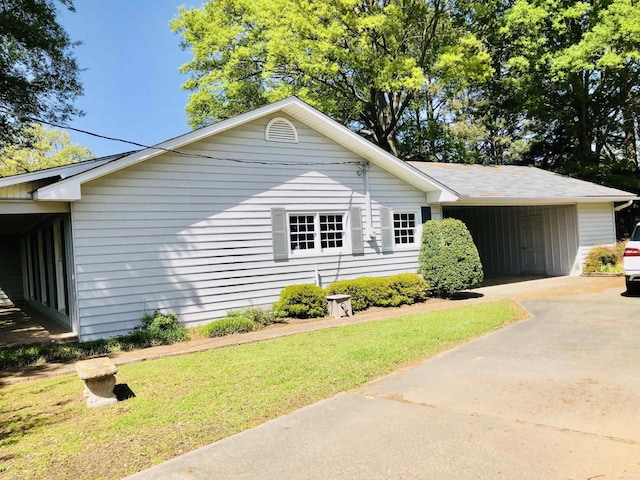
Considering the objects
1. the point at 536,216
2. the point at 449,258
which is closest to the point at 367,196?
the point at 449,258

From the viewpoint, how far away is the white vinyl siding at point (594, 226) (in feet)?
58.2

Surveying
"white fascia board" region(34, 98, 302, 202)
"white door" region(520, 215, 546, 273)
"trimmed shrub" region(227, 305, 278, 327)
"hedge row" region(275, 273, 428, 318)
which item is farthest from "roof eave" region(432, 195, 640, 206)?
"trimmed shrub" region(227, 305, 278, 327)

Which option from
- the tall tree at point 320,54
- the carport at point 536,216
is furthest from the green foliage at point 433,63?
the carport at point 536,216

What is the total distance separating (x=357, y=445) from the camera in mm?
4008

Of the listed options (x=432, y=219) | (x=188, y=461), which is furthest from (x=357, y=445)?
(x=432, y=219)

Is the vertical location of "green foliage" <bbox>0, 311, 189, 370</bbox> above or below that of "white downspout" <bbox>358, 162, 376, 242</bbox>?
below

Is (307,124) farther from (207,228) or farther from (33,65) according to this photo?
(33,65)

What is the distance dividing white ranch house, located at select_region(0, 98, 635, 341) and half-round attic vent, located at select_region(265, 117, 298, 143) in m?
0.03

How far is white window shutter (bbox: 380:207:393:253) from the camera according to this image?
13508mm

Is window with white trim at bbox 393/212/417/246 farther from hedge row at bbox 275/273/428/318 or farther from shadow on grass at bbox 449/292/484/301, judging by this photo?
shadow on grass at bbox 449/292/484/301

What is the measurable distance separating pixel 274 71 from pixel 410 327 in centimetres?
1756

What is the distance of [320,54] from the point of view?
21359mm

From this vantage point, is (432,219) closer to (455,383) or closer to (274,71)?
(455,383)

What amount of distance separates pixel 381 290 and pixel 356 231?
1792 mm
